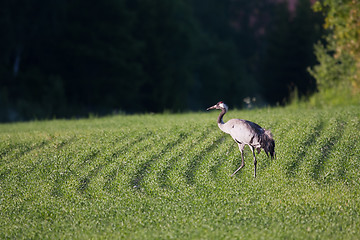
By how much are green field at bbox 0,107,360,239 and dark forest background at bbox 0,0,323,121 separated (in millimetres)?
17149

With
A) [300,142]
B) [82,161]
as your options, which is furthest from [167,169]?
[300,142]

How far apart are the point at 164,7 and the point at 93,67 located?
11.7 metres

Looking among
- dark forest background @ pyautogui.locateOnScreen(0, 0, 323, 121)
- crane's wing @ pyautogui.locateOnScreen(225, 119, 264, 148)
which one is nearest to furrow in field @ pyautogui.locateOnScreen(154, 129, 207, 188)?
crane's wing @ pyautogui.locateOnScreen(225, 119, 264, 148)

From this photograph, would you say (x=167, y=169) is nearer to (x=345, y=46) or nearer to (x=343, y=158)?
(x=343, y=158)

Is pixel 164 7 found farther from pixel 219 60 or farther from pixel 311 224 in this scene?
pixel 311 224

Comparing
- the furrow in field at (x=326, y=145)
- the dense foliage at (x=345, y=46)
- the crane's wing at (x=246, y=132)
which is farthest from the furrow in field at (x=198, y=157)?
the dense foliage at (x=345, y=46)

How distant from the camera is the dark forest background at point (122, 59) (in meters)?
37.1

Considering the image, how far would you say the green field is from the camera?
28.5ft

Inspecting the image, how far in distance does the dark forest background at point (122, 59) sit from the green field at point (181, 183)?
1715 cm

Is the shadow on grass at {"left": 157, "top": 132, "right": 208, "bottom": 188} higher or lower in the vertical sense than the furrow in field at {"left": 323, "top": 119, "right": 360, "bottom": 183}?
lower

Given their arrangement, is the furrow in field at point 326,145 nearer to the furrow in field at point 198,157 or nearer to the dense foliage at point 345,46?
the furrow in field at point 198,157

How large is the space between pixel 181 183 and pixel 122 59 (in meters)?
31.8

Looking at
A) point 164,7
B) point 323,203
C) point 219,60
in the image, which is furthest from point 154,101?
point 323,203

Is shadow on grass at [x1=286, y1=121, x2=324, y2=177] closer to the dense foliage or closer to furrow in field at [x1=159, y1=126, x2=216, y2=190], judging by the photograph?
furrow in field at [x1=159, y1=126, x2=216, y2=190]
